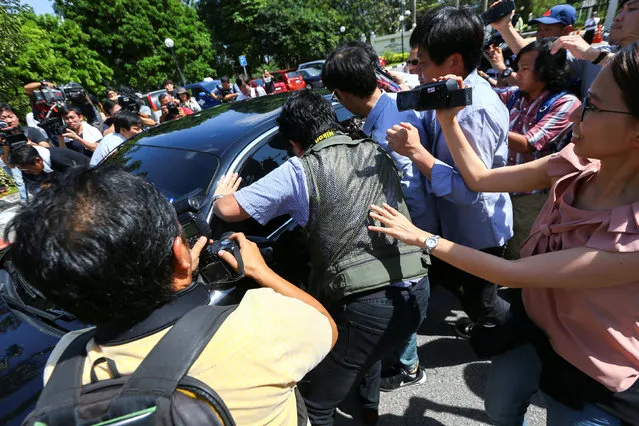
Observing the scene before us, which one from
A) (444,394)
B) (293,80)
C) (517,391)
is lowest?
(444,394)

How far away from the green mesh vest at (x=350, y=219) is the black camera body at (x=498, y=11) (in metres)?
1.73

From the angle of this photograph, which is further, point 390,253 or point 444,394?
point 444,394

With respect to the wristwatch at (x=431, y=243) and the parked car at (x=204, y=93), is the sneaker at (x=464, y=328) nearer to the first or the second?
the wristwatch at (x=431, y=243)

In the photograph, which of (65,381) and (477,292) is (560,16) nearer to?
(477,292)

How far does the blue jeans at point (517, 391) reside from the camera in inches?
46.2

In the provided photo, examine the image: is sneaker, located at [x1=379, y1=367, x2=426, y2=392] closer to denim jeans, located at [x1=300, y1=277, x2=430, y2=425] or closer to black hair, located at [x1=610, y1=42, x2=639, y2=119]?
denim jeans, located at [x1=300, y1=277, x2=430, y2=425]

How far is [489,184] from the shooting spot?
4.53ft

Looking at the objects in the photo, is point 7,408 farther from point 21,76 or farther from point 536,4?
point 536,4

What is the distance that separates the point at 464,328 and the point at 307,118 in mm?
1969

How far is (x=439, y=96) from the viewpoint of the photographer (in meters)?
1.28

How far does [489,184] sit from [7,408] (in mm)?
1952

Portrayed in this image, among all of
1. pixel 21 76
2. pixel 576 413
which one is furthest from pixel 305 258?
pixel 21 76

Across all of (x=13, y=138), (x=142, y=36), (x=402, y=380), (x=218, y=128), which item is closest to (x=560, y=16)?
(x=218, y=128)

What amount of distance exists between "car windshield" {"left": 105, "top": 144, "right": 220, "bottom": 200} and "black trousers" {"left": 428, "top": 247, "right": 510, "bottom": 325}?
1421 millimetres
